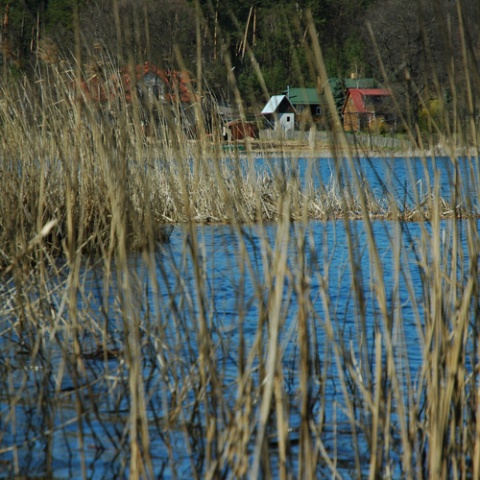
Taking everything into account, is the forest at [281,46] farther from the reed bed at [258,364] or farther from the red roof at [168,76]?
the reed bed at [258,364]

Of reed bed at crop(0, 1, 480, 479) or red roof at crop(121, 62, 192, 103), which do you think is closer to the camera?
reed bed at crop(0, 1, 480, 479)

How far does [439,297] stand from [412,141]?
49cm

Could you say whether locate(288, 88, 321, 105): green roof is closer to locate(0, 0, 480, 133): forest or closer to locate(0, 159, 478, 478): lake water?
locate(0, 0, 480, 133): forest

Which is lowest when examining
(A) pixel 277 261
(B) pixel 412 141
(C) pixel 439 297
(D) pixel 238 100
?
(C) pixel 439 297

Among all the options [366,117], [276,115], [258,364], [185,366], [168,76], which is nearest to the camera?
[258,364]

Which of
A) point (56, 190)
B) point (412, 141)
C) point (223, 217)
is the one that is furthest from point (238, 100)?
point (223, 217)

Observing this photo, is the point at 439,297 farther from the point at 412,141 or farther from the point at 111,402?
the point at 111,402

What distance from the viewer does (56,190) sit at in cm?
509

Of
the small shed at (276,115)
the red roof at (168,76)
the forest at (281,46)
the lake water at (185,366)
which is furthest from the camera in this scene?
the small shed at (276,115)

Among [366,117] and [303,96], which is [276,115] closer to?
[303,96]

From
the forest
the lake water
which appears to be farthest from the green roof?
the lake water

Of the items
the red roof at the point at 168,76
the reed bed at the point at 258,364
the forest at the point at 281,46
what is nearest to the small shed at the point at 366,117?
the forest at the point at 281,46

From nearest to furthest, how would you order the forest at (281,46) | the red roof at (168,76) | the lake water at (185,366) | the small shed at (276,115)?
the lake water at (185,366), the forest at (281,46), the red roof at (168,76), the small shed at (276,115)

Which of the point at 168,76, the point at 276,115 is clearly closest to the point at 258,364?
A: the point at 276,115
